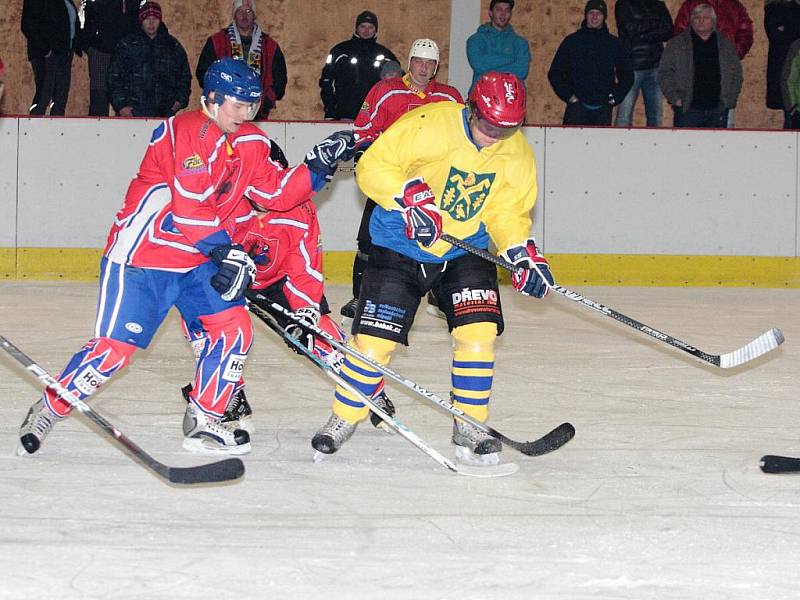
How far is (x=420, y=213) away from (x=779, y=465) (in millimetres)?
1205

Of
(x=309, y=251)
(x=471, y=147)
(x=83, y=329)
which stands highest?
(x=471, y=147)

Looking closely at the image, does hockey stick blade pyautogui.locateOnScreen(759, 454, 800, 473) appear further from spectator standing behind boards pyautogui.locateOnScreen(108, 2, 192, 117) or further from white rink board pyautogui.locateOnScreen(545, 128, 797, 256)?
spectator standing behind boards pyautogui.locateOnScreen(108, 2, 192, 117)

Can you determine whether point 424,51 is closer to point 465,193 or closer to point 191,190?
point 465,193

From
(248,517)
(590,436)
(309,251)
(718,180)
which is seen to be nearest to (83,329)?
(309,251)

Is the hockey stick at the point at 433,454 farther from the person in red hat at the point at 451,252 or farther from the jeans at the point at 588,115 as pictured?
the jeans at the point at 588,115

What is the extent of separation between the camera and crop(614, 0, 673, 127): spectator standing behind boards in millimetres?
9148

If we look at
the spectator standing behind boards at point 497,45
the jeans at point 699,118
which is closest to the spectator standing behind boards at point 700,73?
the jeans at point 699,118

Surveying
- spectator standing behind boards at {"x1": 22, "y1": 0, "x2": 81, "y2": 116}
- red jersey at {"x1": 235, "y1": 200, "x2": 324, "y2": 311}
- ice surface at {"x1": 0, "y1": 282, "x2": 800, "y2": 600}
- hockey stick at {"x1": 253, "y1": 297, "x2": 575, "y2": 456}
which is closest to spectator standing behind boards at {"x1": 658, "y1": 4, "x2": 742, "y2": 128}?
ice surface at {"x1": 0, "y1": 282, "x2": 800, "y2": 600}

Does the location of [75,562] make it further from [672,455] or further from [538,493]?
[672,455]

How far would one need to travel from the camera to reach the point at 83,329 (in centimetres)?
652

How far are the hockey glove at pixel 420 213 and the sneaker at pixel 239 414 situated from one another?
37.6 inches

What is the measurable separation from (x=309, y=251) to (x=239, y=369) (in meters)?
0.62

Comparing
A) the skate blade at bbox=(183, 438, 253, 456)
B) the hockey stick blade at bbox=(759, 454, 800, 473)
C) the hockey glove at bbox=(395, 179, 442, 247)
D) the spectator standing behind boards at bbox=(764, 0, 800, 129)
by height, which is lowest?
the skate blade at bbox=(183, 438, 253, 456)

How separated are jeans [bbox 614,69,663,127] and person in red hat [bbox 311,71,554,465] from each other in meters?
5.37
